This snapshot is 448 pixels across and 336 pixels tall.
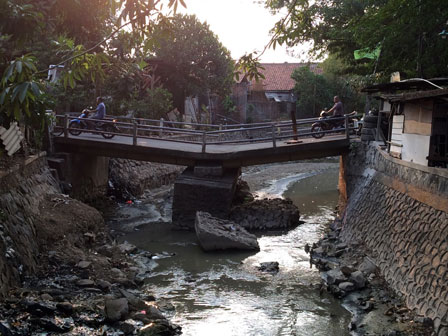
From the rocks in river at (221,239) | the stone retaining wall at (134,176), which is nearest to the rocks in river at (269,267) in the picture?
the rocks in river at (221,239)

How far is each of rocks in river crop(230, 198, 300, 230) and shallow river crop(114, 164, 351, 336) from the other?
1.57 feet

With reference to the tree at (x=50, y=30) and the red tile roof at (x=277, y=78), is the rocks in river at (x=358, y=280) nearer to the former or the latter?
the tree at (x=50, y=30)

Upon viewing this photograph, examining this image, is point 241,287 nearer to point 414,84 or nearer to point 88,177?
point 414,84

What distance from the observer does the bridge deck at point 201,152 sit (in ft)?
52.7

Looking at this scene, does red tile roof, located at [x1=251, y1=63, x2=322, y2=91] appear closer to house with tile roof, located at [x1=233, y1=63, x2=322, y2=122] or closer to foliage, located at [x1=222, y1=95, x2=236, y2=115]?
house with tile roof, located at [x1=233, y1=63, x2=322, y2=122]

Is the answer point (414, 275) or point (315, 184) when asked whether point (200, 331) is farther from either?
point (315, 184)

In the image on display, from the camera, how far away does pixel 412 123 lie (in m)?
11.0

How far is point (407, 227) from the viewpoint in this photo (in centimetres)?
952

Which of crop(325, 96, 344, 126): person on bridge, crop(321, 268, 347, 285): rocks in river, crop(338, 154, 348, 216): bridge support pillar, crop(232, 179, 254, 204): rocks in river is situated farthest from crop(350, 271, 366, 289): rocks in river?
crop(325, 96, 344, 126): person on bridge

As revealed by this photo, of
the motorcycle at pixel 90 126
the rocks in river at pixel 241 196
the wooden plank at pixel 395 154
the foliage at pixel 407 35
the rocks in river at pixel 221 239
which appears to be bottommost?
the rocks in river at pixel 221 239

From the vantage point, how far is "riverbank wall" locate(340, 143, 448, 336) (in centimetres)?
779

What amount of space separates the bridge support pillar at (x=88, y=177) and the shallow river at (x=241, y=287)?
71.3 inches

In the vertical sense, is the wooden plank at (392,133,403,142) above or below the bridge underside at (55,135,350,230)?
above

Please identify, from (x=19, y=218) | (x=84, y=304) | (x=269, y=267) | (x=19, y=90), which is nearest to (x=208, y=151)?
(x=269, y=267)
